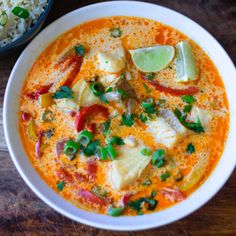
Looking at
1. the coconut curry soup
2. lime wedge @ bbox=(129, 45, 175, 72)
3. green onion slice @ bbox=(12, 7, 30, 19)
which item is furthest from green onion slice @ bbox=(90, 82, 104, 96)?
green onion slice @ bbox=(12, 7, 30, 19)

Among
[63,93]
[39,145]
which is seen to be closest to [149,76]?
[63,93]

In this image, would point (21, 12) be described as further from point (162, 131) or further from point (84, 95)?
point (162, 131)

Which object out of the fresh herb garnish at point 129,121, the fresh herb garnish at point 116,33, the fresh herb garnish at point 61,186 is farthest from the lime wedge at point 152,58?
the fresh herb garnish at point 61,186

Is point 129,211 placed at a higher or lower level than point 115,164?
lower

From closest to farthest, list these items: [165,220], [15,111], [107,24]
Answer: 1. [165,220]
2. [15,111]
3. [107,24]

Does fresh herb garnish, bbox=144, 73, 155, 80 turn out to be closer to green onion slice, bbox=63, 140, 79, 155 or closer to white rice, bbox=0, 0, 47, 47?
green onion slice, bbox=63, 140, 79, 155

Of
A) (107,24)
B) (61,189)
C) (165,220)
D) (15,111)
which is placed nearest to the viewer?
(165,220)

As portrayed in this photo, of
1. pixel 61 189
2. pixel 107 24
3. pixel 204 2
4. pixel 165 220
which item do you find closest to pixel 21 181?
pixel 61 189

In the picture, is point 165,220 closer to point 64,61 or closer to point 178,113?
→ point 178,113

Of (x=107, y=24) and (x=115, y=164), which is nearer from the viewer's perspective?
(x=115, y=164)
